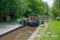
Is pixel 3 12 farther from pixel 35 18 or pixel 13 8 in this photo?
pixel 35 18

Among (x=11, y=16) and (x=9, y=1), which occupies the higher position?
(x=9, y=1)

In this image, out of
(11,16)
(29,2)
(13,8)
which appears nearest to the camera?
(13,8)

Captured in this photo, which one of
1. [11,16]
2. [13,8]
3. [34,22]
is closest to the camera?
[34,22]

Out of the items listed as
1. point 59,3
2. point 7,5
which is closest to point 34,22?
point 7,5

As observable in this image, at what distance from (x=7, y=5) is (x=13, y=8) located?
2850 millimetres

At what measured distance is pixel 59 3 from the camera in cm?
5969

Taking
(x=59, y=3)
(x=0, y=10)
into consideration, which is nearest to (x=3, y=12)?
(x=0, y=10)

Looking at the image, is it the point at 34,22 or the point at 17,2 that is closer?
the point at 34,22

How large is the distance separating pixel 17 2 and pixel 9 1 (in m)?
2.35

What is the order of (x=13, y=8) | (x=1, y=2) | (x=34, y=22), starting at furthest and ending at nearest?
1. (x=13, y=8)
2. (x=1, y=2)
3. (x=34, y=22)

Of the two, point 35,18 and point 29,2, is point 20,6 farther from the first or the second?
point 29,2

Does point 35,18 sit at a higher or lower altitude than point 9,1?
lower

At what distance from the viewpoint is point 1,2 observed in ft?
141

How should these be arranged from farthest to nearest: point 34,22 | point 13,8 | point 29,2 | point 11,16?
point 29,2 < point 11,16 < point 13,8 < point 34,22
